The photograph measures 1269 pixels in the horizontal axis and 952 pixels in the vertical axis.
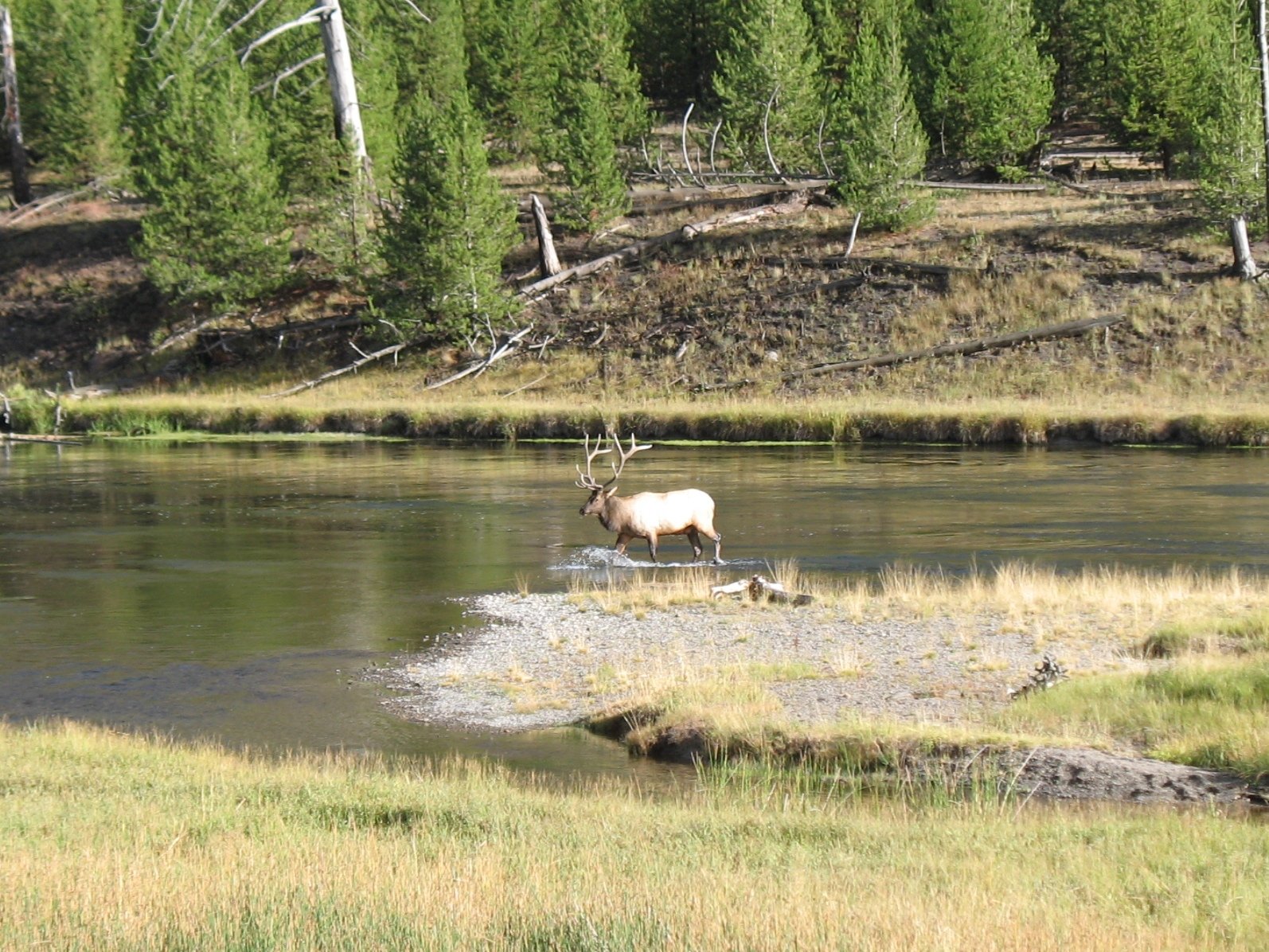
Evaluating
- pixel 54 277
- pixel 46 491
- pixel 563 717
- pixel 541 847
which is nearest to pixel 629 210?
pixel 54 277

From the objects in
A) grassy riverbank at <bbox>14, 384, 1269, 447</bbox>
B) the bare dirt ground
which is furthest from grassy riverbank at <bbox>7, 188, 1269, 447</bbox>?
the bare dirt ground

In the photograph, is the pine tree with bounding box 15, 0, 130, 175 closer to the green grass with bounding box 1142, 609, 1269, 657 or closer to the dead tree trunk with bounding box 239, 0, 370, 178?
the dead tree trunk with bounding box 239, 0, 370, 178

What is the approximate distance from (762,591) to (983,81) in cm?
4518

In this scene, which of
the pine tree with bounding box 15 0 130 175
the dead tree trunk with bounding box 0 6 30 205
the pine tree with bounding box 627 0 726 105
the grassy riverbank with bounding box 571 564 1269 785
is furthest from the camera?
the pine tree with bounding box 627 0 726 105

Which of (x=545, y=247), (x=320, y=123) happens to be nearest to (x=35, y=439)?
(x=545, y=247)

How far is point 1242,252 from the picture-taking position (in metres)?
49.8

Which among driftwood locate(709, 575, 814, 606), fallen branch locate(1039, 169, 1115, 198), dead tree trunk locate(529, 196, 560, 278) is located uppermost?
fallen branch locate(1039, 169, 1115, 198)

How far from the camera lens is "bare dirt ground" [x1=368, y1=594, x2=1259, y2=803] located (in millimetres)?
12055

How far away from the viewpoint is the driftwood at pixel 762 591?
19.8 metres

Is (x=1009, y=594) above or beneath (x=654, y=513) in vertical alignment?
beneath

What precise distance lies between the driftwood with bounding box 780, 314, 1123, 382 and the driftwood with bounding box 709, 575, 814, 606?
101 feet

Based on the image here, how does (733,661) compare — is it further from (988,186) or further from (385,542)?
(988,186)

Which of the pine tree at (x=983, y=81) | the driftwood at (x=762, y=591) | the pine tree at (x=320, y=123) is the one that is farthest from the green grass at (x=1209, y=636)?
the pine tree at (x=320, y=123)

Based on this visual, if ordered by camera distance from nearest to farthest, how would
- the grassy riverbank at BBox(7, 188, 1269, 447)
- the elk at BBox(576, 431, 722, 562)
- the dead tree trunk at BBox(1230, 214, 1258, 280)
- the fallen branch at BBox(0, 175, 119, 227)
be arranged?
the elk at BBox(576, 431, 722, 562) → the grassy riverbank at BBox(7, 188, 1269, 447) → the dead tree trunk at BBox(1230, 214, 1258, 280) → the fallen branch at BBox(0, 175, 119, 227)
